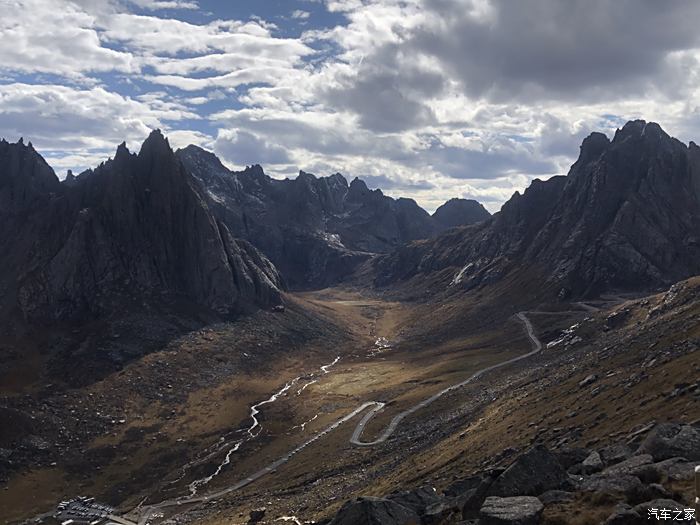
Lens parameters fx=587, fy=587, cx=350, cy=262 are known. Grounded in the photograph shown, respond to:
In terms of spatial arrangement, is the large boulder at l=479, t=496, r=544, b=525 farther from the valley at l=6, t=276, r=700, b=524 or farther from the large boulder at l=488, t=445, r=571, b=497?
the valley at l=6, t=276, r=700, b=524

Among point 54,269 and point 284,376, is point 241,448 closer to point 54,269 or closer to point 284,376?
point 284,376

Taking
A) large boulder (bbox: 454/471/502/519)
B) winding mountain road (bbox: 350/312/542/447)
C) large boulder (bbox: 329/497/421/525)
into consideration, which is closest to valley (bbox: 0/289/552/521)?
winding mountain road (bbox: 350/312/542/447)

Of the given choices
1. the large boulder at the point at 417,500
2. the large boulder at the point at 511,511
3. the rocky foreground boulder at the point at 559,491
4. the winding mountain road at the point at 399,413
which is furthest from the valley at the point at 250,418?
the large boulder at the point at 511,511

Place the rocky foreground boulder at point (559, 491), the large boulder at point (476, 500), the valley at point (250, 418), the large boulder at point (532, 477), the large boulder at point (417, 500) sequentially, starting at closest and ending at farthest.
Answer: the rocky foreground boulder at point (559, 491), the large boulder at point (532, 477), the large boulder at point (476, 500), the large boulder at point (417, 500), the valley at point (250, 418)

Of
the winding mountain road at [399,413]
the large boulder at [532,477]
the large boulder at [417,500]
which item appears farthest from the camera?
the winding mountain road at [399,413]

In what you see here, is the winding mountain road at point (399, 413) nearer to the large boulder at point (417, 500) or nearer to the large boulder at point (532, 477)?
the large boulder at point (417, 500)

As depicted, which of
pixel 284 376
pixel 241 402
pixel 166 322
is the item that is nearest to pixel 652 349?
pixel 241 402

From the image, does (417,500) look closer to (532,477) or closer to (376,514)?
(376,514)
